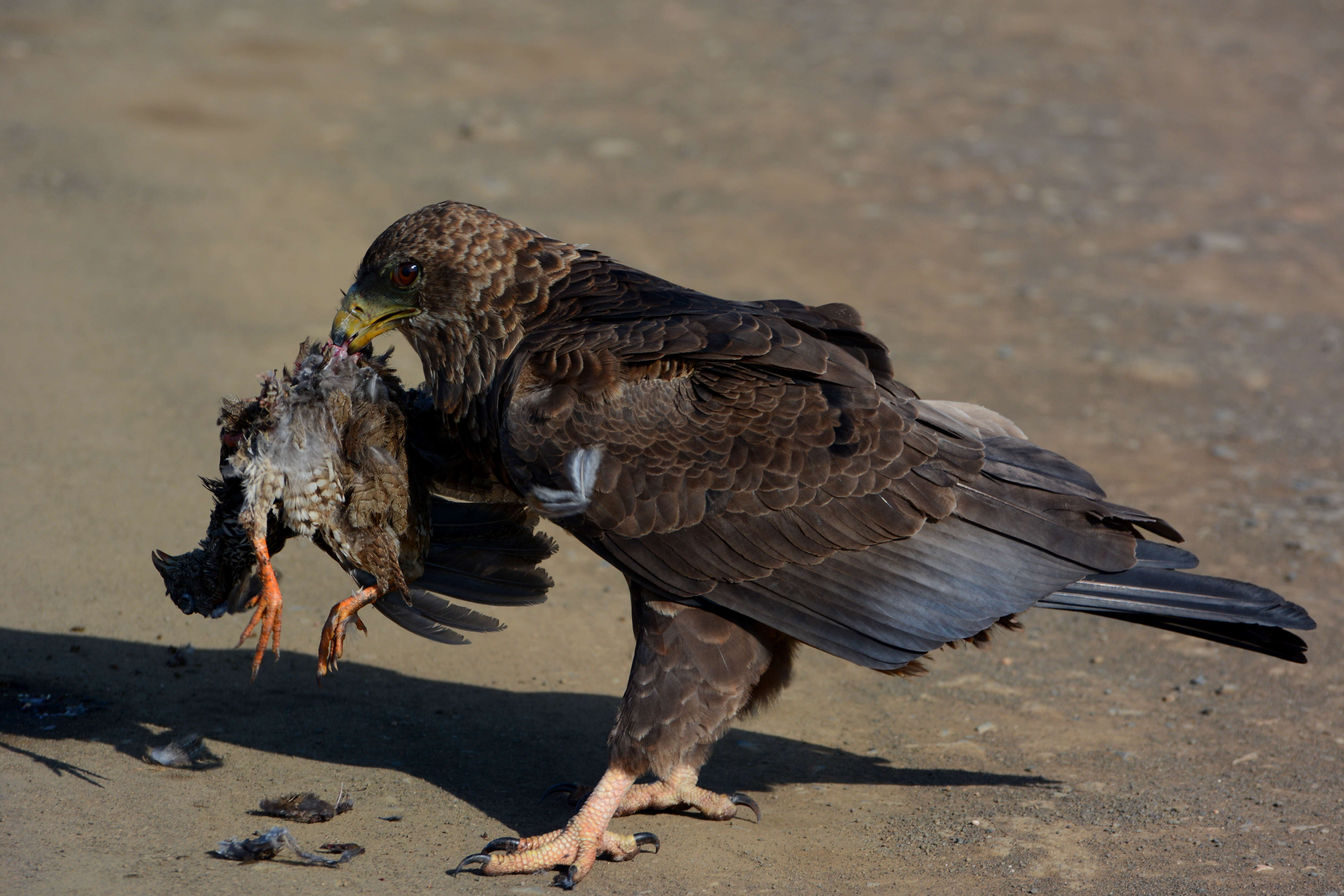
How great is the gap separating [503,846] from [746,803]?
91cm

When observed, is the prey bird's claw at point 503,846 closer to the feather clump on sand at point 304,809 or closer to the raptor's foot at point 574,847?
the raptor's foot at point 574,847

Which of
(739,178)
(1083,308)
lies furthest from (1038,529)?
(739,178)

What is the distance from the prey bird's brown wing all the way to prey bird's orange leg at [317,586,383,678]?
64 centimetres

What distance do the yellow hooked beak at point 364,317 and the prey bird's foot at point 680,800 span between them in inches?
69.6

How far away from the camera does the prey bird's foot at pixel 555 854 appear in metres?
3.84

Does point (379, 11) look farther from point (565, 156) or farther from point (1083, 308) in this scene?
point (1083, 308)

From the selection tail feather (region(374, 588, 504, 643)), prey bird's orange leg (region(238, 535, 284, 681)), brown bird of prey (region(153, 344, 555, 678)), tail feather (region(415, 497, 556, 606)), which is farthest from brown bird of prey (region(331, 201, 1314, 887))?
prey bird's orange leg (region(238, 535, 284, 681))

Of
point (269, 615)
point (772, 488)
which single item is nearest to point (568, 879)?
point (269, 615)

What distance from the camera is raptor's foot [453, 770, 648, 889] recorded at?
385cm

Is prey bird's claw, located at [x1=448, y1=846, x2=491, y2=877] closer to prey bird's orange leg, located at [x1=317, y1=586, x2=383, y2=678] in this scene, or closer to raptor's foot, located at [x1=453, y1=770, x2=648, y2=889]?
raptor's foot, located at [x1=453, y1=770, x2=648, y2=889]

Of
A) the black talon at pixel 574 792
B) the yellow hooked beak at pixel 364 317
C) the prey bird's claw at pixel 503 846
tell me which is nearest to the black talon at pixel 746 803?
the black talon at pixel 574 792

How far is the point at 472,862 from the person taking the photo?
3.85m

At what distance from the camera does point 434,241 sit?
13.9 feet

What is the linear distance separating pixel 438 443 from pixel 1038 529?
2016mm
